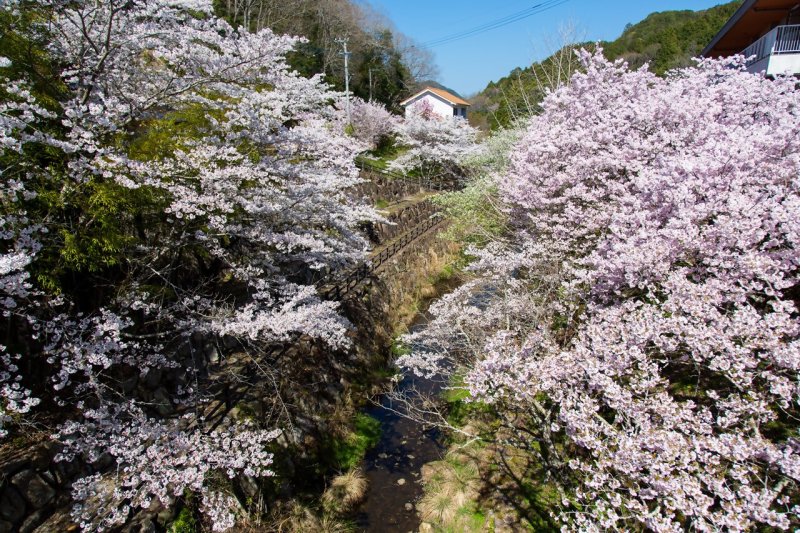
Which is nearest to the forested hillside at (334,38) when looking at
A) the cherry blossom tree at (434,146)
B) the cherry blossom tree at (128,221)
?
the cherry blossom tree at (434,146)

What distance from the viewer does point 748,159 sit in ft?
19.2

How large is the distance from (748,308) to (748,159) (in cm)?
286

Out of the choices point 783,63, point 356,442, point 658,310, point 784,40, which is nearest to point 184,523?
point 356,442

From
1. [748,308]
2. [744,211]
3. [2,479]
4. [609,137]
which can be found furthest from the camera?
[609,137]

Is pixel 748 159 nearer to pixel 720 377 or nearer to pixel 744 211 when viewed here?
pixel 744 211

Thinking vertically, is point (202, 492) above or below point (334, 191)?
below

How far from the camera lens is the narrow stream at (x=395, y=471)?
7305 millimetres

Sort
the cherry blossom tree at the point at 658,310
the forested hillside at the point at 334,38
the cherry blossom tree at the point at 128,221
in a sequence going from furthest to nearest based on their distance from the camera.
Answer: the forested hillside at the point at 334,38
the cherry blossom tree at the point at 128,221
the cherry blossom tree at the point at 658,310

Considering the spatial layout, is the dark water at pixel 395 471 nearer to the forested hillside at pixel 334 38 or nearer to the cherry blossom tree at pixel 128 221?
the cherry blossom tree at pixel 128 221

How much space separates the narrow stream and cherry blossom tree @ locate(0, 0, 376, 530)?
2615 mm

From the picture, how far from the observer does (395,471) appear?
8.47 m

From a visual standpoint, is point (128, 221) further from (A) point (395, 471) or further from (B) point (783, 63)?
(B) point (783, 63)

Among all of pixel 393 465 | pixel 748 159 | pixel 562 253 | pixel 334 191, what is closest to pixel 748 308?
pixel 748 159

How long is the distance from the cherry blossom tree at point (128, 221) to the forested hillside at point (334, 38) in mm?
18121
